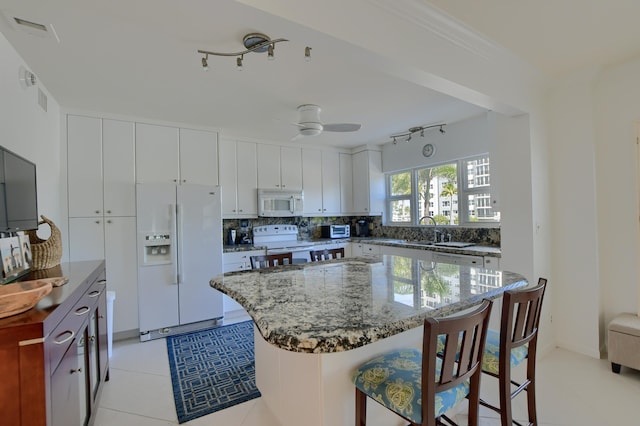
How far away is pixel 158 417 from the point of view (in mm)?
2062

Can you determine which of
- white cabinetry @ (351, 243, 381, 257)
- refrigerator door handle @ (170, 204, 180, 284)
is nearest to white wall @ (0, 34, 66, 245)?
refrigerator door handle @ (170, 204, 180, 284)

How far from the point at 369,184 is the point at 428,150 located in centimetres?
112

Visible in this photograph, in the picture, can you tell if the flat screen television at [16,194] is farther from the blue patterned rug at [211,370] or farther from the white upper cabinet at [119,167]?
Answer: the blue patterned rug at [211,370]

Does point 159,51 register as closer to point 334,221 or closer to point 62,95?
point 62,95

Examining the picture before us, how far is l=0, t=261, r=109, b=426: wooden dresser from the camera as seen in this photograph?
1041mm

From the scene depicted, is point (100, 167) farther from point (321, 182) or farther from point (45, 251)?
point (321, 182)

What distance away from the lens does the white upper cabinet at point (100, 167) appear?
10.4ft

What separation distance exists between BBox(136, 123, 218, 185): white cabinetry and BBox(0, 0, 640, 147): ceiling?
0.21 meters

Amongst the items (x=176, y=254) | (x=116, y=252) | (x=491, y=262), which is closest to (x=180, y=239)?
(x=176, y=254)

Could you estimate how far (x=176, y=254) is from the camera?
349 centimetres

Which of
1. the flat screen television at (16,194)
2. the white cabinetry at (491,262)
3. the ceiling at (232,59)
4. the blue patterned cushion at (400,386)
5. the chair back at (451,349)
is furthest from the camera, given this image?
the white cabinetry at (491,262)

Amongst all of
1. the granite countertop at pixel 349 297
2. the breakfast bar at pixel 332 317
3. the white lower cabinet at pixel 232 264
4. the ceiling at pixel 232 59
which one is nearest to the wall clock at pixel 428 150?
the ceiling at pixel 232 59

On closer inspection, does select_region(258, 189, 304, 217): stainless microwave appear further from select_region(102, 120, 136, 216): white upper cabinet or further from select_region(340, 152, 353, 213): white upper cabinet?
select_region(102, 120, 136, 216): white upper cabinet

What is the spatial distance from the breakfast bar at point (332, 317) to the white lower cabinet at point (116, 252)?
2.07 metres
